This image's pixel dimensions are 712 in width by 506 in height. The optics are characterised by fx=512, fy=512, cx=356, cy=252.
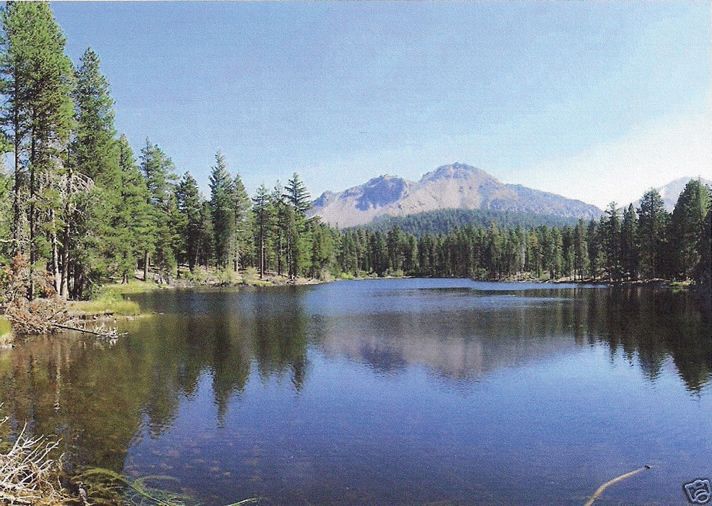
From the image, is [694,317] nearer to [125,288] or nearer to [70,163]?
[70,163]

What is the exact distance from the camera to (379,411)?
56.8 feet

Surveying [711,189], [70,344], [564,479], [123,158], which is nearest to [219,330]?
[70,344]

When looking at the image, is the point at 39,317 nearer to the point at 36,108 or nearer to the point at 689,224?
the point at 36,108

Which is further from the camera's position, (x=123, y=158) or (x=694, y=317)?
(x=123, y=158)

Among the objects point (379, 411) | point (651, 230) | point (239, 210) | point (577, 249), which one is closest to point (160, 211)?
point (239, 210)

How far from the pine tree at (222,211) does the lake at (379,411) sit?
61888 millimetres

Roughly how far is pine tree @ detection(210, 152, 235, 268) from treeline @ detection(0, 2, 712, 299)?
9.4 inches

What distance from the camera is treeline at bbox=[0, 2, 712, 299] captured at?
31859 mm

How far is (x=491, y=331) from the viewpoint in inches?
1421

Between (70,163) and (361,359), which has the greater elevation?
(70,163)

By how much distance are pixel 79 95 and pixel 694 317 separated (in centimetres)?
5346

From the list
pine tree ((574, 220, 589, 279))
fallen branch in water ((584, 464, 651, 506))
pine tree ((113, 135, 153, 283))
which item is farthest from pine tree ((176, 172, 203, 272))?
pine tree ((574, 220, 589, 279))

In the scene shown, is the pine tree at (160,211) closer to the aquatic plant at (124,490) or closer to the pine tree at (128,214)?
the pine tree at (128,214)

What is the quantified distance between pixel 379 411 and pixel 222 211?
8353 cm
